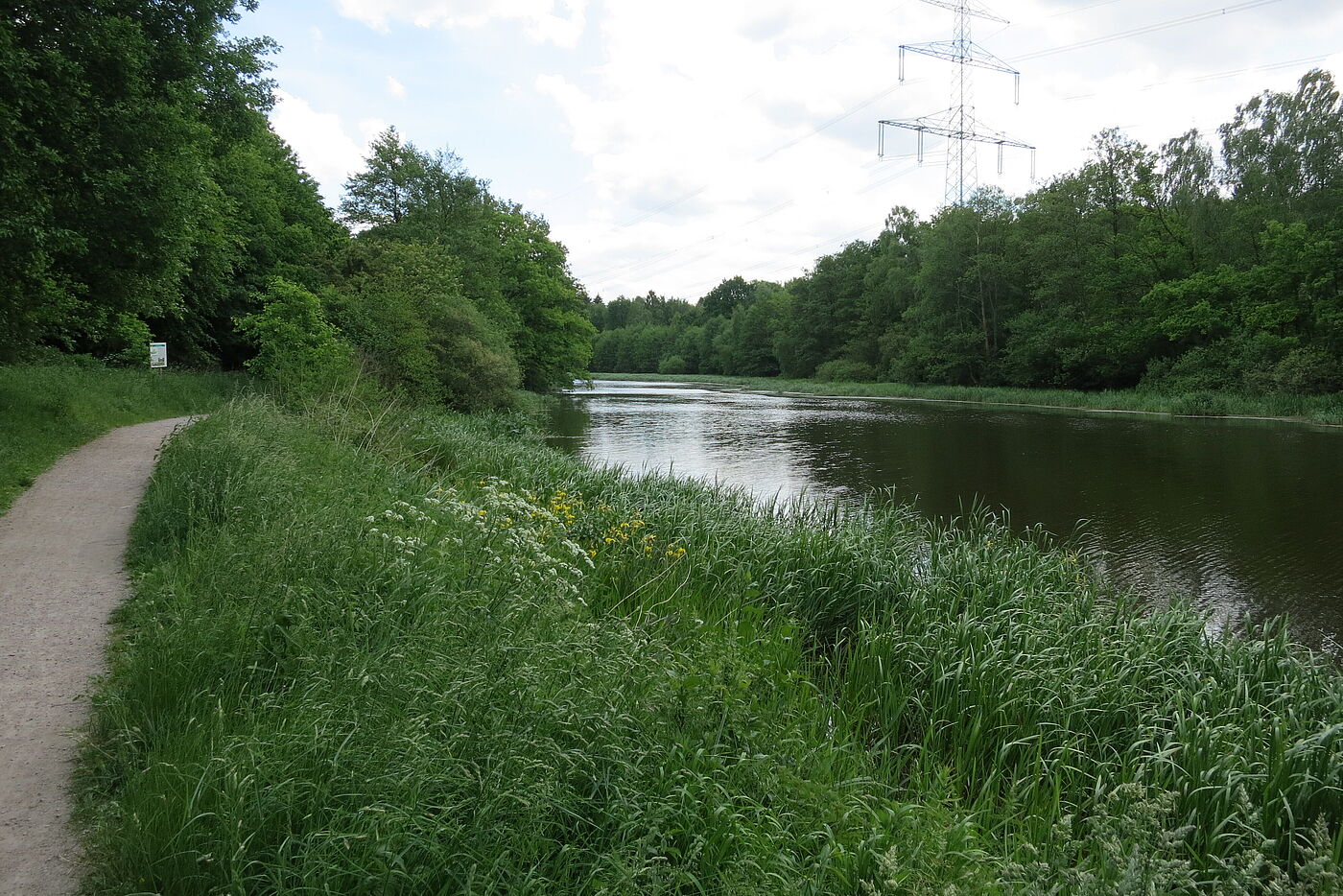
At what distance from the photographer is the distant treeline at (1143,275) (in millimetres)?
37344

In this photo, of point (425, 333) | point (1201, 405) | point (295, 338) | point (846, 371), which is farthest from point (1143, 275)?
point (295, 338)

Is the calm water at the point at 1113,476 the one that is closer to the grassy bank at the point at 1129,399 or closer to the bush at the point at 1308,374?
the grassy bank at the point at 1129,399

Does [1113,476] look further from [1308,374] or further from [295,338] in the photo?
[1308,374]

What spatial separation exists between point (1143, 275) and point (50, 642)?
180 feet

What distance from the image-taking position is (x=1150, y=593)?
30.9ft

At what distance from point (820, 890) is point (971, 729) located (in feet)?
8.33

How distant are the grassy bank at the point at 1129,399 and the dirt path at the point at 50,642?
37.4m

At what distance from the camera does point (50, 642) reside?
16.3ft

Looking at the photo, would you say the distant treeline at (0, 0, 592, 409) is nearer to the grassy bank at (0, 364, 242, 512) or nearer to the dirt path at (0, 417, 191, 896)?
the grassy bank at (0, 364, 242, 512)

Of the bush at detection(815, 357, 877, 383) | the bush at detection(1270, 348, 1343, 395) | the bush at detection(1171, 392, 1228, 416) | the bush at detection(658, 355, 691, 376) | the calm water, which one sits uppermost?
the bush at detection(658, 355, 691, 376)

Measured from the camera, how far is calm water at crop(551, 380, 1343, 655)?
1030 centimetres

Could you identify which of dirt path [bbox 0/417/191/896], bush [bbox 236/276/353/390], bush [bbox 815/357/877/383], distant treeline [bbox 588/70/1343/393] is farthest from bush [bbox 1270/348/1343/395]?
dirt path [bbox 0/417/191/896]

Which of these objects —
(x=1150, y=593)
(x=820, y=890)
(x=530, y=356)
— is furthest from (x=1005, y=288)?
(x=820, y=890)

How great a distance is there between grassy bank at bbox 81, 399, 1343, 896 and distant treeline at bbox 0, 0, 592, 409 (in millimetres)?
6207
